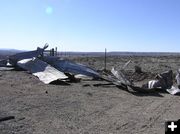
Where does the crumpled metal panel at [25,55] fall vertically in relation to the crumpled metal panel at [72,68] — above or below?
above

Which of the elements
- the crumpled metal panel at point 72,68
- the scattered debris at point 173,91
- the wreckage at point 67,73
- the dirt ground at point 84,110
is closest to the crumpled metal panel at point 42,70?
the wreckage at point 67,73

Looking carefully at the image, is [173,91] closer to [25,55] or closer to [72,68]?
[72,68]

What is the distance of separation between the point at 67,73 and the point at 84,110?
9679 mm

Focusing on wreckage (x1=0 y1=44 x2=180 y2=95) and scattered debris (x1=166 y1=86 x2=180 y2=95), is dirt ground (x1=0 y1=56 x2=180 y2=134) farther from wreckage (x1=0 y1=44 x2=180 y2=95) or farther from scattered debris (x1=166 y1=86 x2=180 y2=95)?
wreckage (x1=0 y1=44 x2=180 y2=95)

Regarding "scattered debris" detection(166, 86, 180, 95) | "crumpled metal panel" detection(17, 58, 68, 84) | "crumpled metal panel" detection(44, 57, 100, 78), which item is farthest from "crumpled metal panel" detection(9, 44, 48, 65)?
"scattered debris" detection(166, 86, 180, 95)

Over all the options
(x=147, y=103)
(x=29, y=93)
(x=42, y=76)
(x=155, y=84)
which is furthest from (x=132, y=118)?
(x=42, y=76)

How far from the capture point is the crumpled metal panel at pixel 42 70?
18.6 meters

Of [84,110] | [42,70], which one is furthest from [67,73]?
[84,110]

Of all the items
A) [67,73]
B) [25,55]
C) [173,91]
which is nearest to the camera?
[173,91]

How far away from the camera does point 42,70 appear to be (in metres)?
21.0

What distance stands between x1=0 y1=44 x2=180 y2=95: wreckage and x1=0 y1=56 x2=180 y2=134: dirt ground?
59cm

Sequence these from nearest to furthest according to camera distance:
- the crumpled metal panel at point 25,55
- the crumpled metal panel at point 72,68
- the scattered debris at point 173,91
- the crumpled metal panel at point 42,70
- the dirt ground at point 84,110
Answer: the dirt ground at point 84,110, the scattered debris at point 173,91, the crumpled metal panel at point 42,70, the crumpled metal panel at point 72,68, the crumpled metal panel at point 25,55

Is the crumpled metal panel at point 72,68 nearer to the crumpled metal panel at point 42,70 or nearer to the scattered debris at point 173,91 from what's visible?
the crumpled metal panel at point 42,70

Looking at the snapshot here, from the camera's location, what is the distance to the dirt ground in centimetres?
828
